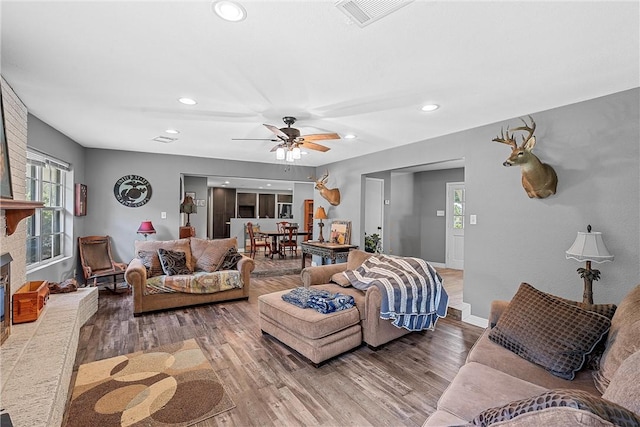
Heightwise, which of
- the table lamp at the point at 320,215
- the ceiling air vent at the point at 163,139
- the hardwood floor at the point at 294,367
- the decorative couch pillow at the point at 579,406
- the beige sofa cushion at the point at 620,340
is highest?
the ceiling air vent at the point at 163,139

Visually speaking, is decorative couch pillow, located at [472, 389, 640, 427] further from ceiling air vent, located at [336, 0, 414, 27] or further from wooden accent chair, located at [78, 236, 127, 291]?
wooden accent chair, located at [78, 236, 127, 291]

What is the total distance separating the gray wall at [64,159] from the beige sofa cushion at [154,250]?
1018 millimetres

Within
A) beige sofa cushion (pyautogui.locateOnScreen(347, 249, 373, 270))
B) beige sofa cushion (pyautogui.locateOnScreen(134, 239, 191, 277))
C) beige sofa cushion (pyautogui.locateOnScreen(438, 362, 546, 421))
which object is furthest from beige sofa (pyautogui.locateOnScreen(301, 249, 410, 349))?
beige sofa cushion (pyautogui.locateOnScreen(134, 239, 191, 277))

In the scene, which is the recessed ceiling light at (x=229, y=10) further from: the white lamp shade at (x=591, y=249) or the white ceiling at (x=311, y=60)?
the white lamp shade at (x=591, y=249)

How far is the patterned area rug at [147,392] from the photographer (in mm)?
2035

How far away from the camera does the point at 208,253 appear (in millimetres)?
4793

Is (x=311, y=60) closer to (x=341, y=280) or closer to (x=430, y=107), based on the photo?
(x=430, y=107)

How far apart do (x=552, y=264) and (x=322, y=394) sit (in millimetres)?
2653

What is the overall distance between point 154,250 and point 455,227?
6240 millimetres

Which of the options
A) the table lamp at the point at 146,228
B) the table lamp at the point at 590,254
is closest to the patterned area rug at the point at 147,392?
the table lamp at the point at 146,228

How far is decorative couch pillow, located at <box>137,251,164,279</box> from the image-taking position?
4328mm

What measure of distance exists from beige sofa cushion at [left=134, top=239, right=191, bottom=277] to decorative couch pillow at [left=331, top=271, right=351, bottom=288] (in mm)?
2404

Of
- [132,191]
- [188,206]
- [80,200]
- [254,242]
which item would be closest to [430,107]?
[132,191]

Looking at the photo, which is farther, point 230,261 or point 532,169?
point 230,261
